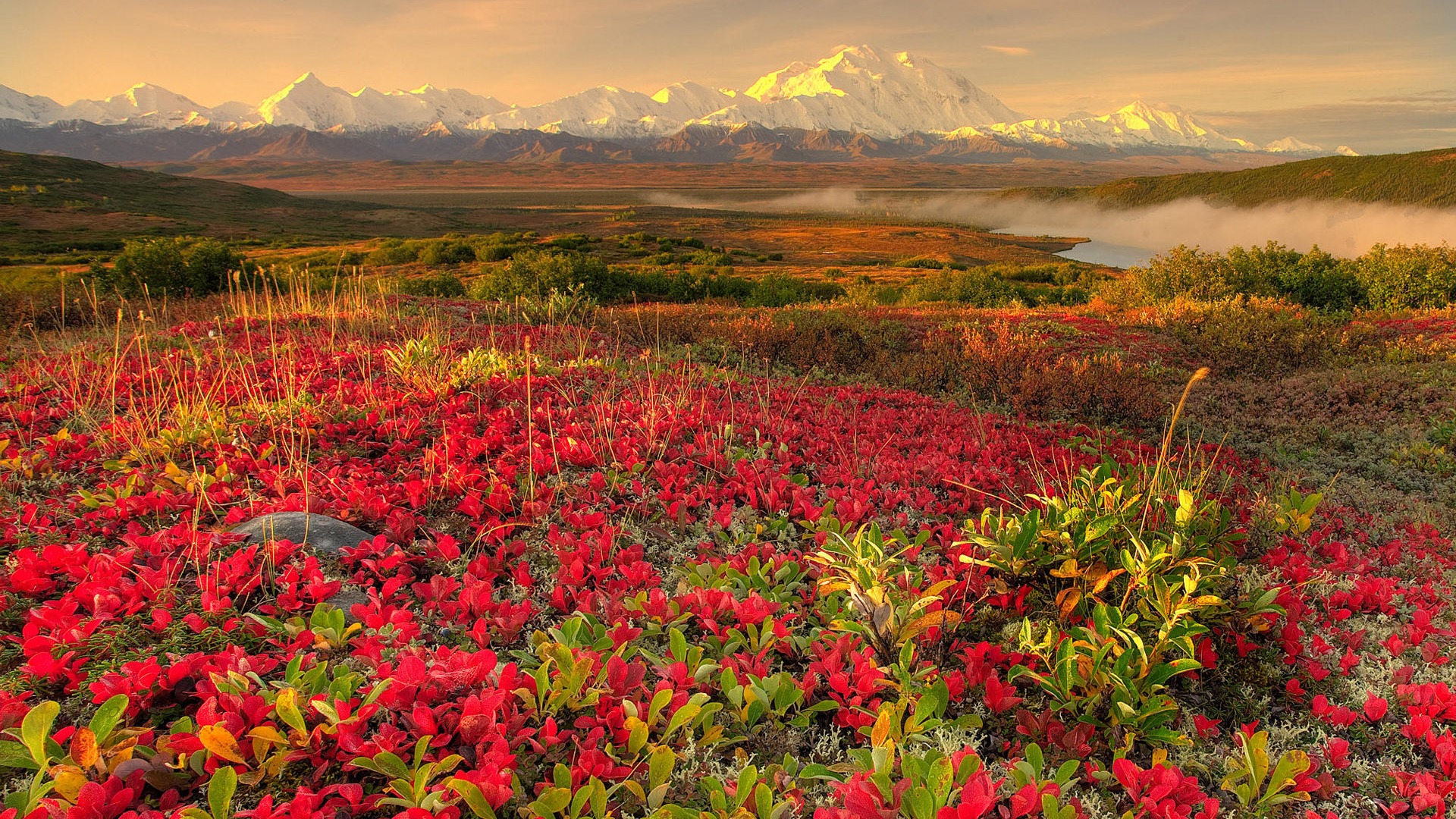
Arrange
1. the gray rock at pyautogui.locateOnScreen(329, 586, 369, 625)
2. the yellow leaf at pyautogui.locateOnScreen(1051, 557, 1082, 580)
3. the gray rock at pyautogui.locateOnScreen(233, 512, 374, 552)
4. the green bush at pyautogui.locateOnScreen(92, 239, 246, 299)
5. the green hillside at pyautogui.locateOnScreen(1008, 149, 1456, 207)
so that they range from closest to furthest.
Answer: the gray rock at pyautogui.locateOnScreen(329, 586, 369, 625) < the yellow leaf at pyautogui.locateOnScreen(1051, 557, 1082, 580) < the gray rock at pyautogui.locateOnScreen(233, 512, 374, 552) < the green bush at pyautogui.locateOnScreen(92, 239, 246, 299) < the green hillside at pyautogui.locateOnScreen(1008, 149, 1456, 207)

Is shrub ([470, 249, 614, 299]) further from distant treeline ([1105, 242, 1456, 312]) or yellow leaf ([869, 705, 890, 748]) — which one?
distant treeline ([1105, 242, 1456, 312])

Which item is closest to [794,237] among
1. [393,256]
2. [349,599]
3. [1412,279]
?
[393,256]

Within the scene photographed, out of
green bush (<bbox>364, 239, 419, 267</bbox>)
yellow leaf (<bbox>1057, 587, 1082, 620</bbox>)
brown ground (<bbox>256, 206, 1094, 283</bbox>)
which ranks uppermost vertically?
brown ground (<bbox>256, 206, 1094, 283</bbox>)

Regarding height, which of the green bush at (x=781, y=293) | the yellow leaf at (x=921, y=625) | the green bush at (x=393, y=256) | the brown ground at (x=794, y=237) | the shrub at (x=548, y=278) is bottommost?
the yellow leaf at (x=921, y=625)

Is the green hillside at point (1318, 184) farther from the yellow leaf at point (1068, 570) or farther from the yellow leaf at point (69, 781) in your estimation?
the yellow leaf at point (69, 781)

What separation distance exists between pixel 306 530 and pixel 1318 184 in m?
194

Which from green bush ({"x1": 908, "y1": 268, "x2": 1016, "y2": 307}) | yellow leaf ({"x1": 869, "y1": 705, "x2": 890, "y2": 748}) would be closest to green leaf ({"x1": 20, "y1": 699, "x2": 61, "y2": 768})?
yellow leaf ({"x1": 869, "y1": 705, "x2": 890, "y2": 748})

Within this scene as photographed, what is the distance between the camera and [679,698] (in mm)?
2564

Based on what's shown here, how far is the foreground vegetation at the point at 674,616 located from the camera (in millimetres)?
2285

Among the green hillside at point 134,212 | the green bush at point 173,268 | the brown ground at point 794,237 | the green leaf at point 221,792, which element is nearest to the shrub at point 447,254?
the brown ground at point 794,237

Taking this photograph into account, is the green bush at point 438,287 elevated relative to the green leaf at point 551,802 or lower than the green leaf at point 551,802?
elevated

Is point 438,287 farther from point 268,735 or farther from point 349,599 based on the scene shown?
point 268,735

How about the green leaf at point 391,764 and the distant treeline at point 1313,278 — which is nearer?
the green leaf at point 391,764

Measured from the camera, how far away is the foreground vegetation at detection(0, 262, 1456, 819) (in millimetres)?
2285
